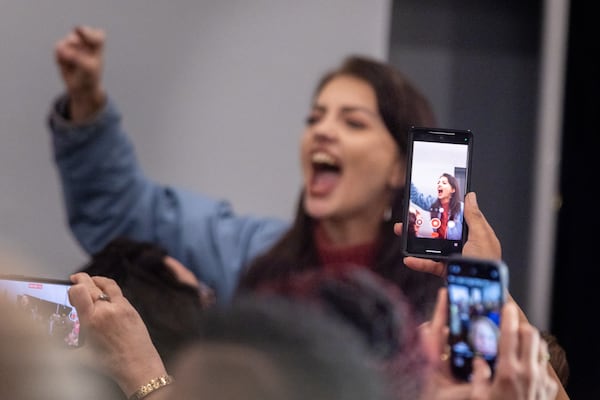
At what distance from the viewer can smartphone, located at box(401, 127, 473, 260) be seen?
885mm

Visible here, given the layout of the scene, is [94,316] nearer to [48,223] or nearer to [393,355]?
[393,355]

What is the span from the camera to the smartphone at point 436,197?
0.89 meters

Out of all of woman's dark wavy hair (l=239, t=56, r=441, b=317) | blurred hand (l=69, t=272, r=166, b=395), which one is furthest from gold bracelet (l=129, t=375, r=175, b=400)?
woman's dark wavy hair (l=239, t=56, r=441, b=317)

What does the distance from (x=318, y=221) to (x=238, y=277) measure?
197 mm

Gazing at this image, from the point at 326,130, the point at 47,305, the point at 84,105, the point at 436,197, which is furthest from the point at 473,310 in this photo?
the point at 84,105

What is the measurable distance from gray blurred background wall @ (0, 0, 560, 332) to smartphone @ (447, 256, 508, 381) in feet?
3.71

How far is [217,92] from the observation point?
1.87 metres

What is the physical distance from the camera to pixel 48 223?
1774mm

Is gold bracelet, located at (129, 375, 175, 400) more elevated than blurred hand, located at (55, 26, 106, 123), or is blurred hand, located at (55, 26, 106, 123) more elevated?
blurred hand, located at (55, 26, 106, 123)

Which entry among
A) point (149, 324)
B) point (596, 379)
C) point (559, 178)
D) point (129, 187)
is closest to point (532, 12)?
point (559, 178)

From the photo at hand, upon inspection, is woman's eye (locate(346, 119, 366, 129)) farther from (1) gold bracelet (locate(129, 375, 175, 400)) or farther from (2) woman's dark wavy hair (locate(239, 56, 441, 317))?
(1) gold bracelet (locate(129, 375, 175, 400))

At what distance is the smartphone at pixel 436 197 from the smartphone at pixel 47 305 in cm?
37

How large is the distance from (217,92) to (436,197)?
1.05m

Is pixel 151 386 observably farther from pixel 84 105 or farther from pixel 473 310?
pixel 84 105
